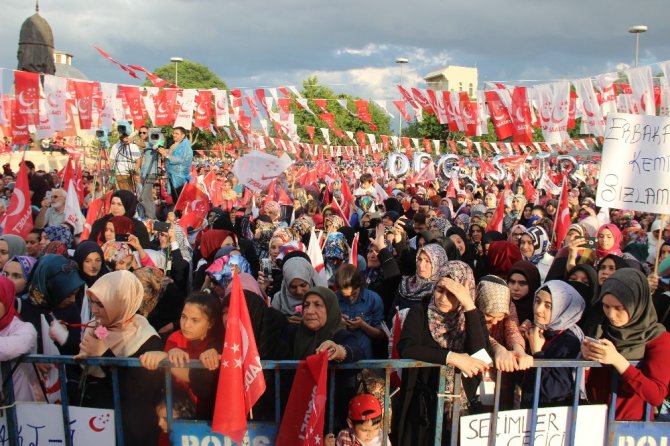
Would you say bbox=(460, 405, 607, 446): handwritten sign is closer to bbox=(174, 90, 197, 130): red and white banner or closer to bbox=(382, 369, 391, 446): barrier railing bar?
bbox=(382, 369, 391, 446): barrier railing bar

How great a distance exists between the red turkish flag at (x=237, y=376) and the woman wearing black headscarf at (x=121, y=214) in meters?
3.81

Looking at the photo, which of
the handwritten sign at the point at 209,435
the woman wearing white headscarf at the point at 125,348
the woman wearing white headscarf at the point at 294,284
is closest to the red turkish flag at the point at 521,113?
the woman wearing white headscarf at the point at 294,284

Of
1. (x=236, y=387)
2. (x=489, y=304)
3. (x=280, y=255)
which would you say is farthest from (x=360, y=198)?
(x=236, y=387)

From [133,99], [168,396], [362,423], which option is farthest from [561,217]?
[133,99]

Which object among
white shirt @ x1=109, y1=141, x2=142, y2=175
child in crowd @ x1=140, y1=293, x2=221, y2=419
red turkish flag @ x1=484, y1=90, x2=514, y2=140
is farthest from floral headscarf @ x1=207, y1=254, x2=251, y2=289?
red turkish flag @ x1=484, y1=90, x2=514, y2=140

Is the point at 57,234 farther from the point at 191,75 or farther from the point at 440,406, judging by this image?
the point at 191,75

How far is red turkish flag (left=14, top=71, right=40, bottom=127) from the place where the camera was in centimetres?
1502

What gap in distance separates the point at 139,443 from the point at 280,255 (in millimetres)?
2815

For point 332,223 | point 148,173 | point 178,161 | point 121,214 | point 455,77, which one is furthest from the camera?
point 455,77

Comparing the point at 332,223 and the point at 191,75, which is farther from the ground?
the point at 191,75

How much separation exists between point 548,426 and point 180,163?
803cm

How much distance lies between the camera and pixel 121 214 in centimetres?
737

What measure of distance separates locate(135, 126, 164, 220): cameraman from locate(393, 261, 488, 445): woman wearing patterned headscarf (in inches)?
297

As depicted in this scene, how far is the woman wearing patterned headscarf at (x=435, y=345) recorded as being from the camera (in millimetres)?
3324
